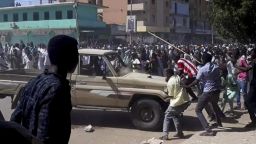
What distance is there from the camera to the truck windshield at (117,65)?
10203 millimetres

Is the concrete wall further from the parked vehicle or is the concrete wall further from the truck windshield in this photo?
the parked vehicle

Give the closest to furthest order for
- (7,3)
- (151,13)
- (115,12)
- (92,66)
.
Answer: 1. (92,66)
2. (151,13)
3. (115,12)
4. (7,3)

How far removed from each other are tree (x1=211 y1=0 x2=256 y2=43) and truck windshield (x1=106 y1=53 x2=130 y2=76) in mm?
2543

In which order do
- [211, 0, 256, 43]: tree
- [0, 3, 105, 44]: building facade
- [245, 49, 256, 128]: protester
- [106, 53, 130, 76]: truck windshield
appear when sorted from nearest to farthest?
[245, 49, 256, 128]: protester → [106, 53, 130, 76]: truck windshield → [211, 0, 256, 43]: tree → [0, 3, 105, 44]: building facade

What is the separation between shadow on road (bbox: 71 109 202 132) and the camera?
34.9 ft

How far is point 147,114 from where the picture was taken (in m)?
10.0

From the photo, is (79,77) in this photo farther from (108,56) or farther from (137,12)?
(137,12)

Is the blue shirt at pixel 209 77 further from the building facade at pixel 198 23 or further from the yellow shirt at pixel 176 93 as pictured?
the building facade at pixel 198 23

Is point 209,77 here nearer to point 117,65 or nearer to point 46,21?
point 117,65

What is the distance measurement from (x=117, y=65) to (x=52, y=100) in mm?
7447

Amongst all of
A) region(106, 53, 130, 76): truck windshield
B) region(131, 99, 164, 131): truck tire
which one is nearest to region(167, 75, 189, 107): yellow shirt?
region(131, 99, 164, 131): truck tire

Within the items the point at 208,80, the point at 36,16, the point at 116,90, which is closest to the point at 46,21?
the point at 36,16

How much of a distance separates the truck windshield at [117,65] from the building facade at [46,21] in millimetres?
42123

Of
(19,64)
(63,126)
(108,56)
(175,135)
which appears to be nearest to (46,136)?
(63,126)
